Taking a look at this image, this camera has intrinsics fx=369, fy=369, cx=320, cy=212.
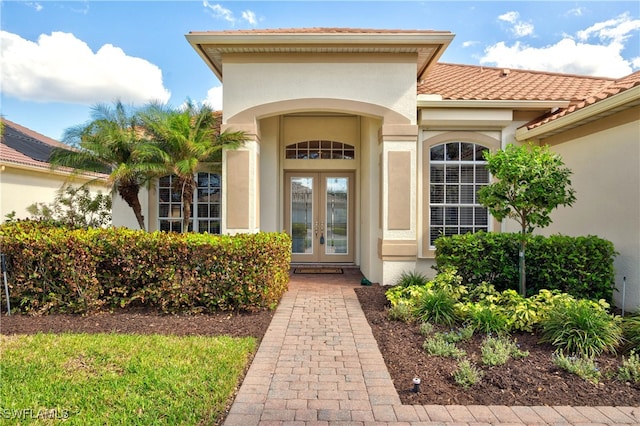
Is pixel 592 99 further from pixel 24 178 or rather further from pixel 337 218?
pixel 24 178

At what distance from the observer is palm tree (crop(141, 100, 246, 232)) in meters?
7.43

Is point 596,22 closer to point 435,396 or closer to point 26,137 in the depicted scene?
point 435,396

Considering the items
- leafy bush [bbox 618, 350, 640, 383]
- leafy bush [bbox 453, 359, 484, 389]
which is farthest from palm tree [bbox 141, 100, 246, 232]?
leafy bush [bbox 618, 350, 640, 383]

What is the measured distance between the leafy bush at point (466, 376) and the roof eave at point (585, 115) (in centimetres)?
490

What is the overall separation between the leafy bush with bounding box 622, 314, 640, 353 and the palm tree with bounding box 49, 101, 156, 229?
8.07 metres

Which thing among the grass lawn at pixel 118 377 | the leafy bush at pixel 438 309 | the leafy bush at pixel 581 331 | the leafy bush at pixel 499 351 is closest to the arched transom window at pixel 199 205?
the grass lawn at pixel 118 377

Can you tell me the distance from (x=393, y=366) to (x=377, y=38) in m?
6.31

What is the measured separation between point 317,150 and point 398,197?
135 inches

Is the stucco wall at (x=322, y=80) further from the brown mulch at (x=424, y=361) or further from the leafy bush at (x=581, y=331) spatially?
the leafy bush at (x=581, y=331)

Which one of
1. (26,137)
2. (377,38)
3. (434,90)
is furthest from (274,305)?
(26,137)

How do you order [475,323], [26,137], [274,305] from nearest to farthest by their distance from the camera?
[475,323] < [274,305] < [26,137]

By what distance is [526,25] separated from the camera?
31.4ft

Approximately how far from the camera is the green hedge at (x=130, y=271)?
19.4 feet

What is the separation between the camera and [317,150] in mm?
10469
